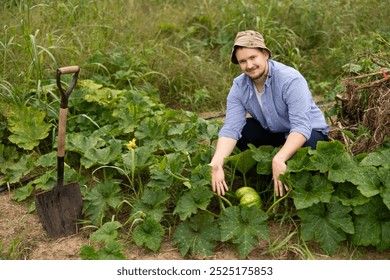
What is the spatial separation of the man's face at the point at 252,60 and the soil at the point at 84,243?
0.89m

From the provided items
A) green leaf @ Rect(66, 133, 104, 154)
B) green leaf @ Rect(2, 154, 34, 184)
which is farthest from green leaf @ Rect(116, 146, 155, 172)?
green leaf @ Rect(2, 154, 34, 184)

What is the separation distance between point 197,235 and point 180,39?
3.35 m

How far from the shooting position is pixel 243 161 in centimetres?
341

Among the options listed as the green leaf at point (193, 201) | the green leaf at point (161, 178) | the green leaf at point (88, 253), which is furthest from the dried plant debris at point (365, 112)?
the green leaf at point (88, 253)

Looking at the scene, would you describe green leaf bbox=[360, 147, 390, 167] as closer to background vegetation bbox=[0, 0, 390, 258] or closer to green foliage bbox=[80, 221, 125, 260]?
background vegetation bbox=[0, 0, 390, 258]

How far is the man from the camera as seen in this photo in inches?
128

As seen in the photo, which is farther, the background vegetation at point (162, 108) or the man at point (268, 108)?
the man at point (268, 108)

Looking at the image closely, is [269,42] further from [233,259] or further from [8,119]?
[233,259]

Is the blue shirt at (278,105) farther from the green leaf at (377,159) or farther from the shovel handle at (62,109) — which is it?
the shovel handle at (62,109)

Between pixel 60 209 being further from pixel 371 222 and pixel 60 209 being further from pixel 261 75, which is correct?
pixel 371 222

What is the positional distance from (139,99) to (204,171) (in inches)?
49.7

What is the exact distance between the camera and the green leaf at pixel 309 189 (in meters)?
3.05

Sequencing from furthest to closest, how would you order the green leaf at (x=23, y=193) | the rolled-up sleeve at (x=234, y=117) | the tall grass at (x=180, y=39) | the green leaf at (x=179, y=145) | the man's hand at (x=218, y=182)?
1. the tall grass at (x=180, y=39)
2. the green leaf at (x=179, y=145)
3. the green leaf at (x=23, y=193)
4. the rolled-up sleeve at (x=234, y=117)
5. the man's hand at (x=218, y=182)

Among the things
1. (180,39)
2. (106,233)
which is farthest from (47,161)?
(180,39)
